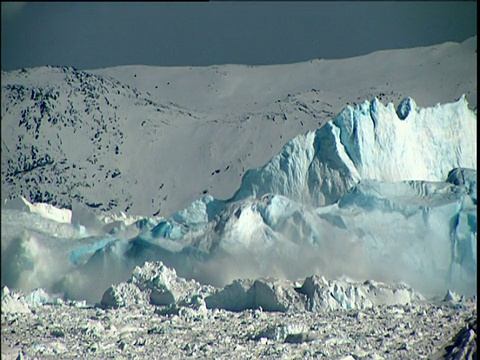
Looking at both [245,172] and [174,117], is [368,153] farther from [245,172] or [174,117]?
[174,117]

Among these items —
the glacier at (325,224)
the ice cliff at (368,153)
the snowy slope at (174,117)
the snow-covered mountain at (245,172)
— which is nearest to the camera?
the snowy slope at (174,117)

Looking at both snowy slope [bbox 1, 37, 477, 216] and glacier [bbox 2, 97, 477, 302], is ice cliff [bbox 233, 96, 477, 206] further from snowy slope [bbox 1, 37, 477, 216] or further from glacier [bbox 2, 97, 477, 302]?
snowy slope [bbox 1, 37, 477, 216]

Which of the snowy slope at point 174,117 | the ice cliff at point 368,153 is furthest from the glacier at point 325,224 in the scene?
the snowy slope at point 174,117

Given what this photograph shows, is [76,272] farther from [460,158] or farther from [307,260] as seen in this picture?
[460,158]

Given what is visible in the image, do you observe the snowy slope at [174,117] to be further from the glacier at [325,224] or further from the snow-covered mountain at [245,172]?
the glacier at [325,224]

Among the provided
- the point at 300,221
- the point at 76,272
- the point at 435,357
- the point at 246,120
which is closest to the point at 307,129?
the point at 246,120
